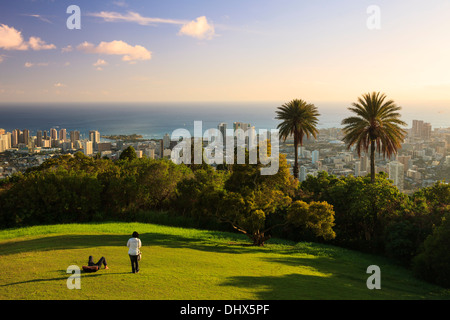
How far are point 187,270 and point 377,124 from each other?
2218 centimetres

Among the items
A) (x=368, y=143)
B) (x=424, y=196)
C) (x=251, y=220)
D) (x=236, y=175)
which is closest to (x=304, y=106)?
(x=368, y=143)

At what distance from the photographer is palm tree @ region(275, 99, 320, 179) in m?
34.4

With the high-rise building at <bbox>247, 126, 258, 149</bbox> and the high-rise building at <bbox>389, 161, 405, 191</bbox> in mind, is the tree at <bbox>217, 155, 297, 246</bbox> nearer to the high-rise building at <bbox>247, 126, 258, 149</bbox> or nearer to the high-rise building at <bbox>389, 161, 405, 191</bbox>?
the high-rise building at <bbox>247, 126, 258, 149</bbox>

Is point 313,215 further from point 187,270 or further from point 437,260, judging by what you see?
point 187,270

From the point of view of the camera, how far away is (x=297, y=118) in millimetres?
34344

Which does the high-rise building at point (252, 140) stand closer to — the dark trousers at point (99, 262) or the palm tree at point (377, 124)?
the palm tree at point (377, 124)

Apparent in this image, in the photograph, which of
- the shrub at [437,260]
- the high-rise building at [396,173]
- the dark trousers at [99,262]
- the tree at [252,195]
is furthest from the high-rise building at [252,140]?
the high-rise building at [396,173]

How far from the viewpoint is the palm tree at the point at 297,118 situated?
3441cm

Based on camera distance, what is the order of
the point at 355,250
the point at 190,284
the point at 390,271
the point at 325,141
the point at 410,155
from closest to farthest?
the point at 190,284
the point at 390,271
the point at 355,250
the point at 410,155
the point at 325,141

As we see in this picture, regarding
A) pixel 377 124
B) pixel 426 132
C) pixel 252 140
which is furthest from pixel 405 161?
pixel 252 140

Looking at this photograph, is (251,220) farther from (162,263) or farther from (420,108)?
(420,108)

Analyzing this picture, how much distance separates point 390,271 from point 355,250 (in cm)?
679
